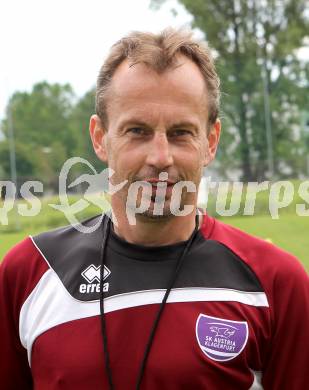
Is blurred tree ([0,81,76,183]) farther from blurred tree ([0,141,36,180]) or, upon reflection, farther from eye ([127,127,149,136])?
eye ([127,127,149,136])

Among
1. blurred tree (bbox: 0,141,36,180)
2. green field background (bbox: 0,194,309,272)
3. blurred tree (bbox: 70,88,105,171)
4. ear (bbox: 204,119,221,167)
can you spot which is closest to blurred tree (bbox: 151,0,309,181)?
green field background (bbox: 0,194,309,272)

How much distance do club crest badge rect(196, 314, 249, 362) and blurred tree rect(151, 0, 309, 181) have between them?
1069 inches

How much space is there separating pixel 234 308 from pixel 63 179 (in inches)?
87.4

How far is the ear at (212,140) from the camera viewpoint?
1943 millimetres

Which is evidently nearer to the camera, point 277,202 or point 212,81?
point 212,81

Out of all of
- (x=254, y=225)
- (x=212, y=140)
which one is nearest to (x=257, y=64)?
(x=254, y=225)

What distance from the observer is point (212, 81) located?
1.92m

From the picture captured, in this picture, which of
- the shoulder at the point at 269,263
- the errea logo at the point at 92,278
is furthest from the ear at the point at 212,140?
the errea logo at the point at 92,278

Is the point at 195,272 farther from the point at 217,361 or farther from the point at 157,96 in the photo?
the point at 157,96

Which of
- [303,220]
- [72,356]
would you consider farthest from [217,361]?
[303,220]

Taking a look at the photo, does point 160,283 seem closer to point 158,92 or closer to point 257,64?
point 158,92

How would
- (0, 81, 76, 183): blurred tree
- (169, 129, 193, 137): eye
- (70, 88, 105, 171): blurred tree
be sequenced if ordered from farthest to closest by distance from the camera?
(0, 81, 76, 183): blurred tree, (70, 88, 105, 171): blurred tree, (169, 129, 193, 137): eye

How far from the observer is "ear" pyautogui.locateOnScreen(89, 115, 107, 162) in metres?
1.96

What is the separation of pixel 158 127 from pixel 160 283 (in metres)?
0.46
